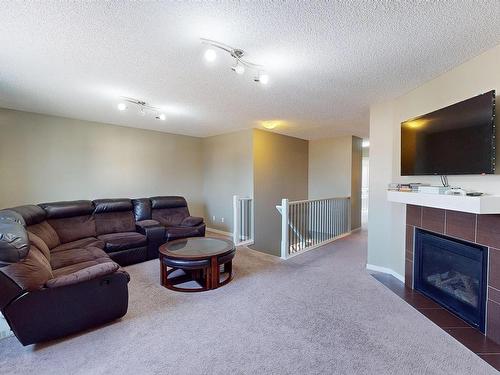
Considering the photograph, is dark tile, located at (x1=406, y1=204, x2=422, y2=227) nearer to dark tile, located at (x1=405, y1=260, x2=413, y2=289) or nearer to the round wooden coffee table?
dark tile, located at (x1=405, y1=260, x2=413, y2=289)

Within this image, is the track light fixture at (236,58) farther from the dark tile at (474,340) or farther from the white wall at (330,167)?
the white wall at (330,167)

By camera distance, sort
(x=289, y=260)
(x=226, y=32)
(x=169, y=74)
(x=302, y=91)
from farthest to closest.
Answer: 1. (x=289, y=260)
2. (x=302, y=91)
3. (x=169, y=74)
4. (x=226, y=32)

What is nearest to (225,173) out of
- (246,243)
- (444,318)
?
(246,243)

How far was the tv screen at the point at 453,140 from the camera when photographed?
2.05m

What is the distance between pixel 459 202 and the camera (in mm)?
2084

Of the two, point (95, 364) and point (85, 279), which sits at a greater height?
point (85, 279)

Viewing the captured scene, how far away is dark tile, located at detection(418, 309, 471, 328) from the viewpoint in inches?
90.4

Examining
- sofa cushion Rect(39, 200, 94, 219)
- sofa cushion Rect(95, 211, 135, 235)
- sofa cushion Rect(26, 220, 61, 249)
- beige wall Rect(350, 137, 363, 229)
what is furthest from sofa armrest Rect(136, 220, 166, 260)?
beige wall Rect(350, 137, 363, 229)

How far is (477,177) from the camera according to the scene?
226 centimetres

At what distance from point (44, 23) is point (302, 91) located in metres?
2.61

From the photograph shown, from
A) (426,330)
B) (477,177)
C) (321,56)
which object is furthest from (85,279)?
(477,177)

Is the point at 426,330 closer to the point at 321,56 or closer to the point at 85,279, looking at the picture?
the point at 321,56

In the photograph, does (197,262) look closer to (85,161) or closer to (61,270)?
(61,270)

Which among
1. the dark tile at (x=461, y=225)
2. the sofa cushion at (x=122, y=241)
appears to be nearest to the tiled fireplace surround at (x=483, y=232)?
the dark tile at (x=461, y=225)
